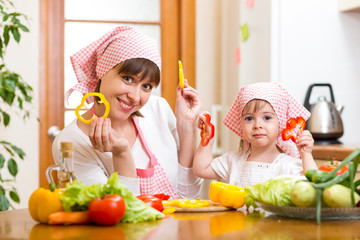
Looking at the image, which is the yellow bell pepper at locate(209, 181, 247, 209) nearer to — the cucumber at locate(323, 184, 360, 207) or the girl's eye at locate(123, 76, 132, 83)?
the cucumber at locate(323, 184, 360, 207)

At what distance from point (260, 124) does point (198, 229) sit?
80 cm

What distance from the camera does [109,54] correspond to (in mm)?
1882

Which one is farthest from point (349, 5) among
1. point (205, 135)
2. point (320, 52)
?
point (205, 135)

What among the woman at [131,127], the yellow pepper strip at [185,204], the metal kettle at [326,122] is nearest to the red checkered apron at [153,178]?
the woman at [131,127]

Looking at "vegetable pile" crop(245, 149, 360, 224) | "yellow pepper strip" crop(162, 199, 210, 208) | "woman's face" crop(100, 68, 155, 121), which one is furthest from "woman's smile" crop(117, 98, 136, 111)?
"vegetable pile" crop(245, 149, 360, 224)

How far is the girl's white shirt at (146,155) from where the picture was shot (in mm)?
1891

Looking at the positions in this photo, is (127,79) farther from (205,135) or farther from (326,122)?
(326,122)

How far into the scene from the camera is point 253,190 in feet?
4.61

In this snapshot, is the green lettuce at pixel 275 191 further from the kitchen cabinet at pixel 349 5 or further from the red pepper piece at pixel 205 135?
the kitchen cabinet at pixel 349 5

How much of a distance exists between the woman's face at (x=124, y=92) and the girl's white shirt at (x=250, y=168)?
0.41 metres

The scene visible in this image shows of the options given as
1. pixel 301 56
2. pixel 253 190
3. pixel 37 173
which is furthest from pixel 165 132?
pixel 37 173

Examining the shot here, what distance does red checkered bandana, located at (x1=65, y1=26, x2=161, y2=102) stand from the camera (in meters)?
1.86

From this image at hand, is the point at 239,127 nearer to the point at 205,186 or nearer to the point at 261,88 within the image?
the point at 261,88

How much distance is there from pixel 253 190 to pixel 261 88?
0.69 m
